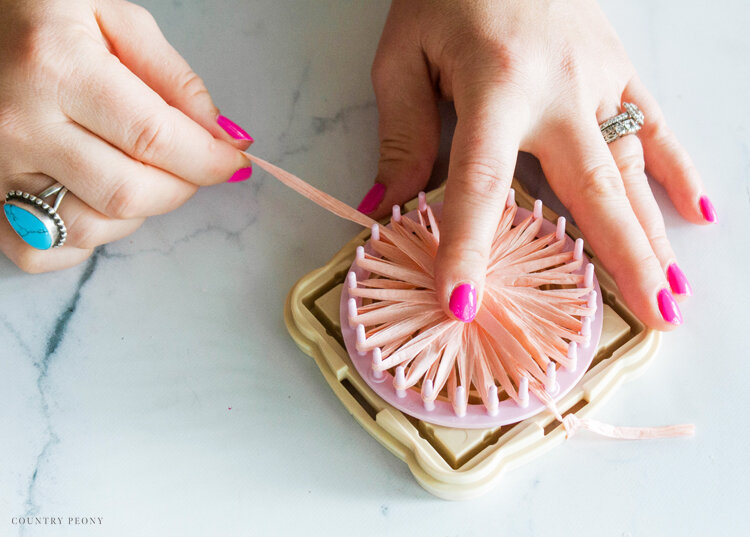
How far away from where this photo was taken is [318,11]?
1.32m

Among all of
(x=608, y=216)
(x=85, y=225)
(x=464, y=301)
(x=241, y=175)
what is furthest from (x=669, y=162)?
(x=85, y=225)

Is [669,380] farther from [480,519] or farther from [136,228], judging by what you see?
[136,228]

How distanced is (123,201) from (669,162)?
0.82 meters

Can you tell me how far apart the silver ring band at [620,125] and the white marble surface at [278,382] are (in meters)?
0.13

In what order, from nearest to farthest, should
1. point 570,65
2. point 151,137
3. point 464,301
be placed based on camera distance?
point 464,301, point 151,137, point 570,65

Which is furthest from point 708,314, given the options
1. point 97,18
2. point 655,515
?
point 97,18

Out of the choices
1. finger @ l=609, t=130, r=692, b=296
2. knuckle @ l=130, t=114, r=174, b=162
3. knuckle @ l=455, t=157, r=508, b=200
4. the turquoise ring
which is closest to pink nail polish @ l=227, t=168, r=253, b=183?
knuckle @ l=130, t=114, r=174, b=162

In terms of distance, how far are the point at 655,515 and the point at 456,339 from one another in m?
0.31

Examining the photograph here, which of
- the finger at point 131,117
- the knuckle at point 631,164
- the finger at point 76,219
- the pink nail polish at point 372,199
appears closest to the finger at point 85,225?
the finger at point 76,219

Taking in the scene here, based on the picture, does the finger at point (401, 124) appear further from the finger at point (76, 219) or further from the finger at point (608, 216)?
the finger at point (76, 219)

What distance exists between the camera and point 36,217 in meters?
0.93

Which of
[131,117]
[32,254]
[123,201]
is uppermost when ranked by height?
[131,117]

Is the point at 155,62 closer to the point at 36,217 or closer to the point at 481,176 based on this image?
the point at 36,217

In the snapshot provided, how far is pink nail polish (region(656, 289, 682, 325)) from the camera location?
905 mm
